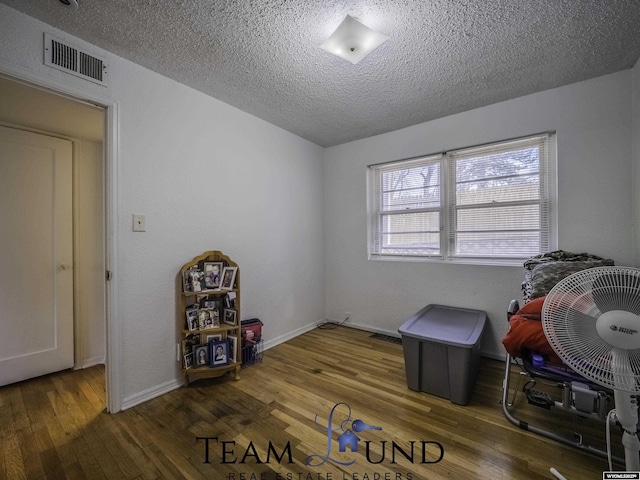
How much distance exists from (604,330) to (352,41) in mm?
1816

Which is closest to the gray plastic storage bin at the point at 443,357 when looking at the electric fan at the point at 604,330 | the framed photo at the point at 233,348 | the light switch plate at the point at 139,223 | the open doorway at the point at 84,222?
the electric fan at the point at 604,330

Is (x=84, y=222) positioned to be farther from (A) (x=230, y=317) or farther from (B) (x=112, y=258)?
(A) (x=230, y=317)

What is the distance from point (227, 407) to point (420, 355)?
1405 mm

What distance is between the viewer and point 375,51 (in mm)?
1698

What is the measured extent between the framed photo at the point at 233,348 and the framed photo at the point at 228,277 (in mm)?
424

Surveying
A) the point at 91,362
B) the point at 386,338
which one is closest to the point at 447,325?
the point at 386,338

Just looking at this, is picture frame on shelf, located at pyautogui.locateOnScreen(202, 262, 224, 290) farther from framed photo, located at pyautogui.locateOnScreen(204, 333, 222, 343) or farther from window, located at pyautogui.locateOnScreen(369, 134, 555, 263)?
window, located at pyautogui.locateOnScreen(369, 134, 555, 263)

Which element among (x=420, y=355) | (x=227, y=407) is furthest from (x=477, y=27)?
(x=227, y=407)

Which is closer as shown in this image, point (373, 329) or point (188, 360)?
point (188, 360)

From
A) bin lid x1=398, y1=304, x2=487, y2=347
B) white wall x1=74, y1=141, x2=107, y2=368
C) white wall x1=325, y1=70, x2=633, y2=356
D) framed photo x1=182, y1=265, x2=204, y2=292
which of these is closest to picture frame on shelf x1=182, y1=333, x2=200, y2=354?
framed photo x1=182, y1=265, x2=204, y2=292

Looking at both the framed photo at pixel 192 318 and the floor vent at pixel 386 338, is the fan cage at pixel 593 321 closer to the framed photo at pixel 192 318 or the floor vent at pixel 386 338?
the floor vent at pixel 386 338

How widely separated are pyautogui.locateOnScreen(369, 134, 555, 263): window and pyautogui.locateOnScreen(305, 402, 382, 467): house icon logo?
6.07ft

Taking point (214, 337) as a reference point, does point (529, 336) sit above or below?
above

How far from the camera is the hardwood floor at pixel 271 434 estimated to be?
1.25 meters
